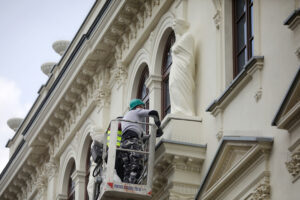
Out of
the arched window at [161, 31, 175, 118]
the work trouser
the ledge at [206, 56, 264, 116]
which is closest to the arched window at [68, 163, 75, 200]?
the arched window at [161, 31, 175, 118]

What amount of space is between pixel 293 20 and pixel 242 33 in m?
3.09

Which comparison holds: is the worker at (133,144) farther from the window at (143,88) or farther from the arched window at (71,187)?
the arched window at (71,187)

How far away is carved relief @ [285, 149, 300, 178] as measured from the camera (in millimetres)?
14602

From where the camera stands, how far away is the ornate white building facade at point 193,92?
620 inches

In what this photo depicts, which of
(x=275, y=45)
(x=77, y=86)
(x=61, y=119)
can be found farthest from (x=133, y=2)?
(x=275, y=45)

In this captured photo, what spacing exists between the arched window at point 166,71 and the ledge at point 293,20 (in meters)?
→ 6.24

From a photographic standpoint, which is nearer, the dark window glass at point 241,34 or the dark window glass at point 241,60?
the dark window glass at point 241,60

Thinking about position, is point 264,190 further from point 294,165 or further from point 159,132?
point 159,132

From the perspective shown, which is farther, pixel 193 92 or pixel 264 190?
pixel 193 92

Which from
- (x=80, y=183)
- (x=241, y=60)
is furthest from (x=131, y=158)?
(x=80, y=183)

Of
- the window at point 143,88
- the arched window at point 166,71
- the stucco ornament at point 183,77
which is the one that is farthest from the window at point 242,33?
the window at point 143,88

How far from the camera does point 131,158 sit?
19016mm

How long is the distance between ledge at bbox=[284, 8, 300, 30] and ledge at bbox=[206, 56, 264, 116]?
1.24 m

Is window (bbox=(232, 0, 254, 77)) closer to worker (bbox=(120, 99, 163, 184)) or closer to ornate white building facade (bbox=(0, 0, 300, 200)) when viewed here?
ornate white building facade (bbox=(0, 0, 300, 200))
